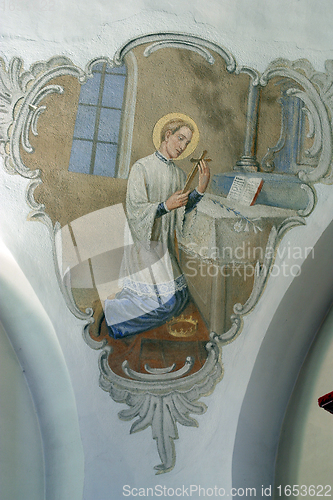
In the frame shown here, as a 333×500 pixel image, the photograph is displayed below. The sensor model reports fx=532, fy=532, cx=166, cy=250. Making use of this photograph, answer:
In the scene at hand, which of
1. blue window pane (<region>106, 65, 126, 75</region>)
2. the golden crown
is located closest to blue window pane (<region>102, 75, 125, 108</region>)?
blue window pane (<region>106, 65, 126, 75</region>)

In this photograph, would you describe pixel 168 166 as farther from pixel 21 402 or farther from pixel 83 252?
pixel 21 402

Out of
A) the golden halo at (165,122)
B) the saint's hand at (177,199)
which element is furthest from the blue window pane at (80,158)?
the saint's hand at (177,199)

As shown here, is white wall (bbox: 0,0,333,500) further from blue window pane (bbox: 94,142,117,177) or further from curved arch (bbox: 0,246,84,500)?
blue window pane (bbox: 94,142,117,177)

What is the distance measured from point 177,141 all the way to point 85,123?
77 cm

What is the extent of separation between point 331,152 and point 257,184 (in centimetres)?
67

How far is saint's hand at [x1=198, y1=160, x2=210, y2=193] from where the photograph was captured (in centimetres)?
446

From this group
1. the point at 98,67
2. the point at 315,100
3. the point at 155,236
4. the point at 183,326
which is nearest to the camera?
the point at 98,67

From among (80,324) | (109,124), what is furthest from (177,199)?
(80,324)

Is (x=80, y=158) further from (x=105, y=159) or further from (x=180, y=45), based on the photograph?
(x=180, y=45)

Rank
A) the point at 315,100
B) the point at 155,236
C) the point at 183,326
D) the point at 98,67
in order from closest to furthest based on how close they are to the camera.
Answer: the point at 98,67, the point at 315,100, the point at 155,236, the point at 183,326

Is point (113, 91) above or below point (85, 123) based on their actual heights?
above

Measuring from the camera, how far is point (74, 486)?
4574 millimetres

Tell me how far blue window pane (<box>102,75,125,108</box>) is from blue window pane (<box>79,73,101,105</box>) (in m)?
0.07

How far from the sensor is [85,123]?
14.3ft
